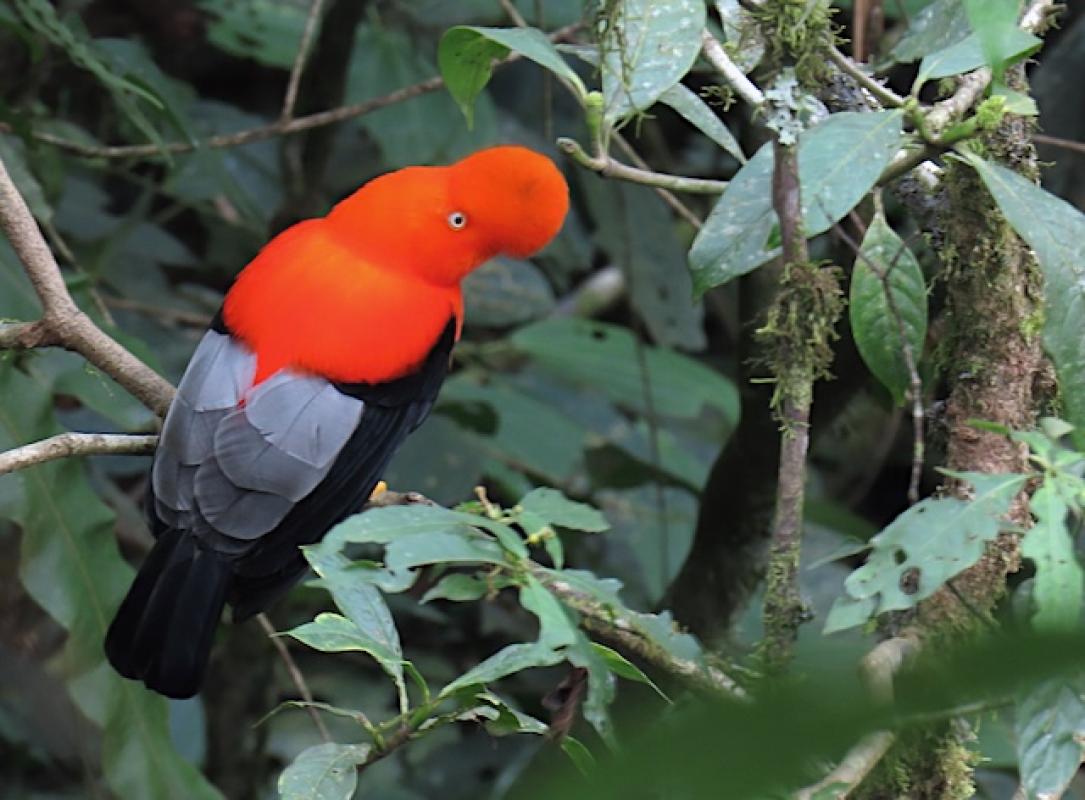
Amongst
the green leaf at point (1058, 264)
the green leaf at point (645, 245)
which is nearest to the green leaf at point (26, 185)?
the green leaf at point (645, 245)

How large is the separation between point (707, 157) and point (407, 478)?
2269 millimetres

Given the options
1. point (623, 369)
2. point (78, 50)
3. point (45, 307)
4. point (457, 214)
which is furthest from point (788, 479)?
point (623, 369)

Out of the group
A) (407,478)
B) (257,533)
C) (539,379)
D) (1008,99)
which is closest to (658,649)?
(1008,99)

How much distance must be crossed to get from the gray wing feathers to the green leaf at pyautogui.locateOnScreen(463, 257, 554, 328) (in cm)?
158

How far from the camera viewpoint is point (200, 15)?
4.33m

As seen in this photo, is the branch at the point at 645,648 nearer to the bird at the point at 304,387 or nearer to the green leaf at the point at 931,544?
the green leaf at the point at 931,544

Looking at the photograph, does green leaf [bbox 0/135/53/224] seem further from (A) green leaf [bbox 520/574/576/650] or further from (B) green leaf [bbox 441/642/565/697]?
(A) green leaf [bbox 520/574/576/650]

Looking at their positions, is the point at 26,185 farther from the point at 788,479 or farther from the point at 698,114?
the point at 788,479

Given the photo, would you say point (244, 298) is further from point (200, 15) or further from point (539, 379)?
point (200, 15)

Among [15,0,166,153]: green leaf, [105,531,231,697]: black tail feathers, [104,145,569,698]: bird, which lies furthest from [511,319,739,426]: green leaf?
[105,531,231,697]: black tail feathers

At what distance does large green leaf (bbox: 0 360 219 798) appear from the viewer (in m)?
2.01

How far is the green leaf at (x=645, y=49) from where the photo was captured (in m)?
1.44

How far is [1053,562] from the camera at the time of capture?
1.06 meters

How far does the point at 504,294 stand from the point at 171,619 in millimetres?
1917
